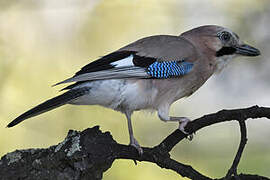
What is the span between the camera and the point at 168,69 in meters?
3.73

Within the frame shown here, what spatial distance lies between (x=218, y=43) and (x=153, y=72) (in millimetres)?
724

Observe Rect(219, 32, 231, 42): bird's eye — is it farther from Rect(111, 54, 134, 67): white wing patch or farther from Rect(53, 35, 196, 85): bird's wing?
Rect(111, 54, 134, 67): white wing patch

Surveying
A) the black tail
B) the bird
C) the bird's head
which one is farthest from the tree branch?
the bird's head

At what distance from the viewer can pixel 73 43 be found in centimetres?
495

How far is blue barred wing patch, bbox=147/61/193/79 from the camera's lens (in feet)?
12.0

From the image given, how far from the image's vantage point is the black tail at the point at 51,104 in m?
2.91

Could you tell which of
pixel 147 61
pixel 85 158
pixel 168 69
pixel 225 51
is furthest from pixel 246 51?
pixel 85 158

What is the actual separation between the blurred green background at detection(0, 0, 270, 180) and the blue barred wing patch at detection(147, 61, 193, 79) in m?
0.78

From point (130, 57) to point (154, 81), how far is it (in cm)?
24

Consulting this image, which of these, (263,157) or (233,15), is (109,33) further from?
(263,157)

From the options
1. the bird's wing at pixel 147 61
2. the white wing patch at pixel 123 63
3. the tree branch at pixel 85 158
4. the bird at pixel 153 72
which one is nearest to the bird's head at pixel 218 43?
the bird at pixel 153 72

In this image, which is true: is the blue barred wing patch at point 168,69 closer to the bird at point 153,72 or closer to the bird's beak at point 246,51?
the bird at point 153,72

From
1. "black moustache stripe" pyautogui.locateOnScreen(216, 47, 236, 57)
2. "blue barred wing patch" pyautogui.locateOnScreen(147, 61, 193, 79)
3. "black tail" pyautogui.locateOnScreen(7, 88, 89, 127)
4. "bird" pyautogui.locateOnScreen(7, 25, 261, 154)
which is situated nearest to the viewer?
"black tail" pyautogui.locateOnScreen(7, 88, 89, 127)

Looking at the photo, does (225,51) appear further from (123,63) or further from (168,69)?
(123,63)
